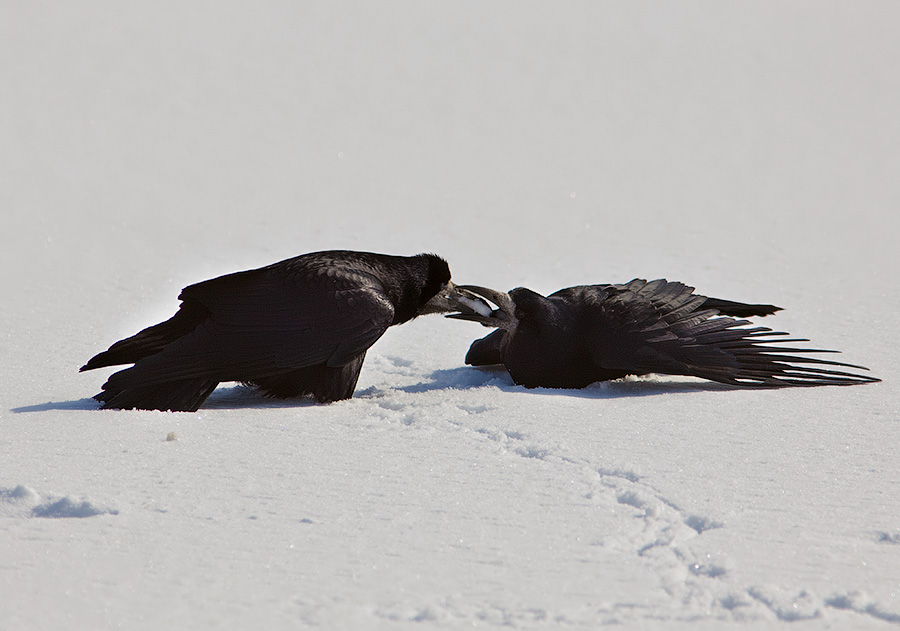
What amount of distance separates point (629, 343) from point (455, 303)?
88 centimetres

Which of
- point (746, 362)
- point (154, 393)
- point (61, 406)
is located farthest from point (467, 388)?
point (61, 406)

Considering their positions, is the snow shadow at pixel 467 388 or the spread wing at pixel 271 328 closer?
the spread wing at pixel 271 328

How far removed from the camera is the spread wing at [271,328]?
179 inches

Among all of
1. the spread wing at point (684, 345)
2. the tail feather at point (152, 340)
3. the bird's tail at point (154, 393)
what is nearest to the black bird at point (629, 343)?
the spread wing at point (684, 345)

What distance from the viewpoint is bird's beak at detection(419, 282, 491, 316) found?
520 centimetres

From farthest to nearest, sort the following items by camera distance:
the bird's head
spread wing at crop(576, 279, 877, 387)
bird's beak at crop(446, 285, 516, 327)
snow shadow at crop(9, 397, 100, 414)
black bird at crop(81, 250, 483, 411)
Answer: bird's beak at crop(446, 285, 516, 327) → the bird's head → spread wing at crop(576, 279, 877, 387) → black bird at crop(81, 250, 483, 411) → snow shadow at crop(9, 397, 100, 414)

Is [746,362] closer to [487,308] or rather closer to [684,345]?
[684,345]

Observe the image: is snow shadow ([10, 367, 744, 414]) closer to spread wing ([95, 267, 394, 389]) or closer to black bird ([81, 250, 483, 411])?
black bird ([81, 250, 483, 411])

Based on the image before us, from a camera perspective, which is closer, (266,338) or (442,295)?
(266,338)

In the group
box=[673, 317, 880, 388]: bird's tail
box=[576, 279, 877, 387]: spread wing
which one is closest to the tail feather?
box=[576, 279, 877, 387]: spread wing

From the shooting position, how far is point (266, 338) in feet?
15.1

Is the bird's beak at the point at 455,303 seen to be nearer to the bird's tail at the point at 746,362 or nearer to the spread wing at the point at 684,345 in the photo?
the spread wing at the point at 684,345

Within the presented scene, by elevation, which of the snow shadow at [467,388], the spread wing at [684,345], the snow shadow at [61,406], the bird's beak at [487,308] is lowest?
the snow shadow at [61,406]

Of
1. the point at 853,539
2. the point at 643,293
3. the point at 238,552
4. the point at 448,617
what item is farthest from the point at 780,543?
the point at 643,293
